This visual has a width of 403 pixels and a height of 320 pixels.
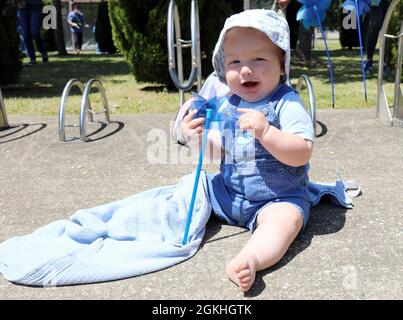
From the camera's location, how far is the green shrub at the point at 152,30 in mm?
7496

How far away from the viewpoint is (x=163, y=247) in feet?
7.02

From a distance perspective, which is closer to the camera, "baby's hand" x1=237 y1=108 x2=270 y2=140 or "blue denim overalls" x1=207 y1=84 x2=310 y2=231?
"baby's hand" x1=237 y1=108 x2=270 y2=140

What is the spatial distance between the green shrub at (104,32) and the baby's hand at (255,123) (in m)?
17.8

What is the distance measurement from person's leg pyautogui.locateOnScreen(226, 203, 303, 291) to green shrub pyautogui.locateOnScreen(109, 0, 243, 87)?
5.74m

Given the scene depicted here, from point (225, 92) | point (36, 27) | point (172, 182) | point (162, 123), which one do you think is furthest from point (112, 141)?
point (36, 27)

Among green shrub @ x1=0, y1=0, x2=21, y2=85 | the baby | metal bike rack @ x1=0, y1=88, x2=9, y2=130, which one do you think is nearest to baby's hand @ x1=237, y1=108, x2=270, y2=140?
the baby

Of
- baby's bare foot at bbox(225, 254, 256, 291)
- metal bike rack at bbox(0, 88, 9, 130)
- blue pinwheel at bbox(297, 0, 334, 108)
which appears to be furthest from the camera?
blue pinwheel at bbox(297, 0, 334, 108)

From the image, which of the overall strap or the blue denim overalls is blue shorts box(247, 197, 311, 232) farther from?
the overall strap

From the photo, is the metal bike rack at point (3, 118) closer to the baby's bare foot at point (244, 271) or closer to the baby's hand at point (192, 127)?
the baby's hand at point (192, 127)

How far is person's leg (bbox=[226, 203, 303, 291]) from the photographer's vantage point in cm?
183

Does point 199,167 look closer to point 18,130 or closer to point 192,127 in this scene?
point 192,127

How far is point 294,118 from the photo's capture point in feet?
7.16

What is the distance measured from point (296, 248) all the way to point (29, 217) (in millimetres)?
1567

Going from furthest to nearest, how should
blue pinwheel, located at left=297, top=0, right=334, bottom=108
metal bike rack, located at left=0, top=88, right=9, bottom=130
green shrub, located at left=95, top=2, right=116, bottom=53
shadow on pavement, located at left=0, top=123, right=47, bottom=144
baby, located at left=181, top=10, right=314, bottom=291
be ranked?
green shrub, located at left=95, top=2, right=116, bottom=53, blue pinwheel, located at left=297, top=0, right=334, bottom=108, metal bike rack, located at left=0, top=88, right=9, bottom=130, shadow on pavement, located at left=0, top=123, right=47, bottom=144, baby, located at left=181, top=10, right=314, bottom=291
